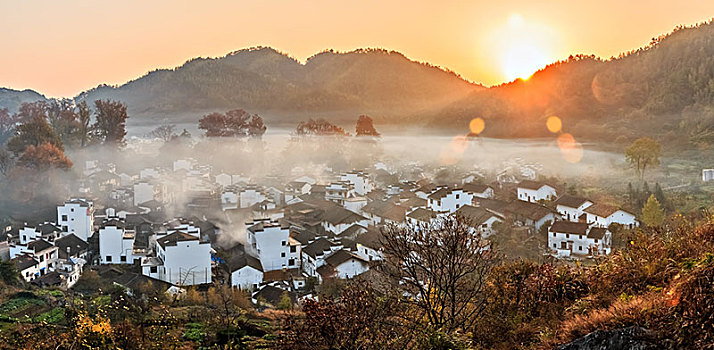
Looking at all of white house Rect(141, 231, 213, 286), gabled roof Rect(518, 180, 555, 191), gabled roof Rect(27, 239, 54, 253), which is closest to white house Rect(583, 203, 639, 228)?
gabled roof Rect(518, 180, 555, 191)

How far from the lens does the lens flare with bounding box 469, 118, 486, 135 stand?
47.5 meters

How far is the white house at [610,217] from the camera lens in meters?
17.9

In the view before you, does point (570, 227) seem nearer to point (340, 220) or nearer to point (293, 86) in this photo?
point (340, 220)

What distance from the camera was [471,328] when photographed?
217 inches

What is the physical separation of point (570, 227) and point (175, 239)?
39.7ft

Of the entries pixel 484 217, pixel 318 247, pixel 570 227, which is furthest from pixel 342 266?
pixel 570 227

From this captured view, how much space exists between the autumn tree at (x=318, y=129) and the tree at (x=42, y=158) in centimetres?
1968

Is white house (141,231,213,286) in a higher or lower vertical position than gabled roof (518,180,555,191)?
lower

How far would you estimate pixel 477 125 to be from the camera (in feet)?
160

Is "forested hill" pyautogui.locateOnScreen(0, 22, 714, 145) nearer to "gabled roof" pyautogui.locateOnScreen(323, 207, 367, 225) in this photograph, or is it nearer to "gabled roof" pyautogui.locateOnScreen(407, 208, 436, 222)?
"gabled roof" pyautogui.locateOnScreen(407, 208, 436, 222)

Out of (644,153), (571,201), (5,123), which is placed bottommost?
(571,201)

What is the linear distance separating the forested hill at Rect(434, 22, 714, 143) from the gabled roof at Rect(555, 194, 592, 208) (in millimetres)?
14895

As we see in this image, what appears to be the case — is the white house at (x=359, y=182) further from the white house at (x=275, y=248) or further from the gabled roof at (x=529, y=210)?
the white house at (x=275, y=248)

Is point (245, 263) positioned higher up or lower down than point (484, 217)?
lower down
